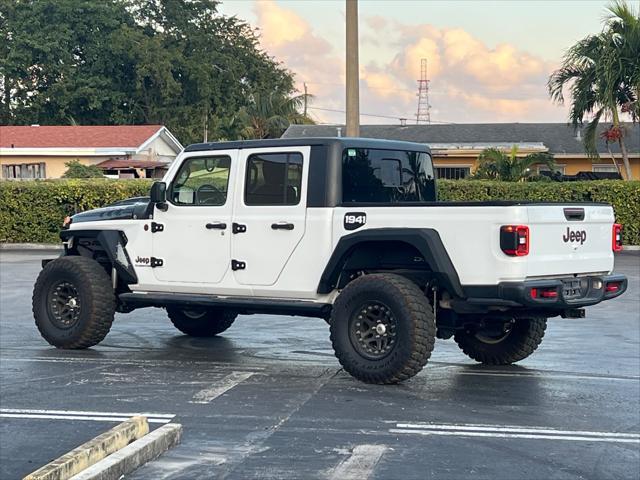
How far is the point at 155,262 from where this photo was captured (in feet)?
35.0

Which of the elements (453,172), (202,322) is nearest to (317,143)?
(202,322)

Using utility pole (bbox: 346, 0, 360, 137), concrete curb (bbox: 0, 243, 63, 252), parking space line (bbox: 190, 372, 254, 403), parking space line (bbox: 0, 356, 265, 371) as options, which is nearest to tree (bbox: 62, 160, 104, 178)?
concrete curb (bbox: 0, 243, 63, 252)

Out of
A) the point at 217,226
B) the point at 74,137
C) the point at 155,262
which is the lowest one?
the point at 155,262

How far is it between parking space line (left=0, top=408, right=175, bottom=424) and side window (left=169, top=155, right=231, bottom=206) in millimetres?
2870

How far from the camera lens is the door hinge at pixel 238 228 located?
32.9ft

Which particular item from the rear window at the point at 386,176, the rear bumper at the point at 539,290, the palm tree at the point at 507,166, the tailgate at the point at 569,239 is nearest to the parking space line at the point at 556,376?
the rear bumper at the point at 539,290

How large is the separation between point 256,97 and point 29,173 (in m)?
22.1

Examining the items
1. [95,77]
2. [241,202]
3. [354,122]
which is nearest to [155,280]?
[241,202]

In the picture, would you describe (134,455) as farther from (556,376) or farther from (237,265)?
(556,376)

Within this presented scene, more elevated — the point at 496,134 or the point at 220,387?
the point at 496,134

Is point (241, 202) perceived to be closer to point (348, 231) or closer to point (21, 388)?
point (348, 231)

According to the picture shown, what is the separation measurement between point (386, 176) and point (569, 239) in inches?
81.1

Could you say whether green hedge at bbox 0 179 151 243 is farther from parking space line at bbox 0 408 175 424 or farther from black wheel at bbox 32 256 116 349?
parking space line at bbox 0 408 175 424

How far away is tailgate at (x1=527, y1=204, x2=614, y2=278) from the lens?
868 cm
